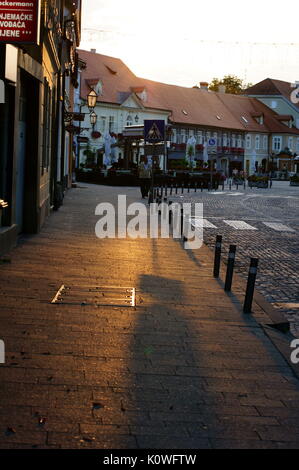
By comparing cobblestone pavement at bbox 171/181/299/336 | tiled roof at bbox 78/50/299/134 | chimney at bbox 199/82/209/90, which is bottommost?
cobblestone pavement at bbox 171/181/299/336

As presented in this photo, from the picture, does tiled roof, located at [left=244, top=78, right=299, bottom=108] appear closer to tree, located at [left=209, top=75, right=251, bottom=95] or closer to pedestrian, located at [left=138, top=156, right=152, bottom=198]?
tree, located at [left=209, top=75, right=251, bottom=95]

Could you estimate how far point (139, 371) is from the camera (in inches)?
231

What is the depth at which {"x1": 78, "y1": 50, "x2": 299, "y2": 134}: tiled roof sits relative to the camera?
8069 cm

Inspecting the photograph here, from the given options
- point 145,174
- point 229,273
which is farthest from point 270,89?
point 229,273

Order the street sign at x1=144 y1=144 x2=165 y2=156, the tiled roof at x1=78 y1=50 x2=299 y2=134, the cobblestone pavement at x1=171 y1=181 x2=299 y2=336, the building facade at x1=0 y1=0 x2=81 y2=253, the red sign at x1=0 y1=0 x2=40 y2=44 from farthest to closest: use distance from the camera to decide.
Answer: the tiled roof at x1=78 y1=50 x2=299 y2=134 < the street sign at x1=144 y1=144 x2=165 y2=156 < the building facade at x1=0 y1=0 x2=81 y2=253 < the cobblestone pavement at x1=171 y1=181 x2=299 y2=336 < the red sign at x1=0 y1=0 x2=40 y2=44

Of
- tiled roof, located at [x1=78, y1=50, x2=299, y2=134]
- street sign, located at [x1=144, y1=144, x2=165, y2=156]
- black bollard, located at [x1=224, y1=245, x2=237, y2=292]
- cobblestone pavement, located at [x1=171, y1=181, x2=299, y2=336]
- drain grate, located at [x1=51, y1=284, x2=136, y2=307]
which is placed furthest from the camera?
tiled roof, located at [x1=78, y1=50, x2=299, y2=134]

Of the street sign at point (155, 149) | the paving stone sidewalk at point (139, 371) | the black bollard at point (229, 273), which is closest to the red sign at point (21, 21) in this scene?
the paving stone sidewalk at point (139, 371)

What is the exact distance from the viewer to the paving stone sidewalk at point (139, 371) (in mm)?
4562

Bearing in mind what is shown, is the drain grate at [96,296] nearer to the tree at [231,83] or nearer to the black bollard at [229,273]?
the black bollard at [229,273]

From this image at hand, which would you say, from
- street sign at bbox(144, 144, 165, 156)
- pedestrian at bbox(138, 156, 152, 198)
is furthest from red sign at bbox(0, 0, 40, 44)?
pedestrian at bbox(138, 156, 152, 198)

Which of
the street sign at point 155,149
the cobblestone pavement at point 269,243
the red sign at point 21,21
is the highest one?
the red sign at point 21,21

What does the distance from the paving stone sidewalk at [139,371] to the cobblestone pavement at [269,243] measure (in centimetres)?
90

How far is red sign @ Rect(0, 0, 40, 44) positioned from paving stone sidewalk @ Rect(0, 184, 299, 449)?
281 cm
